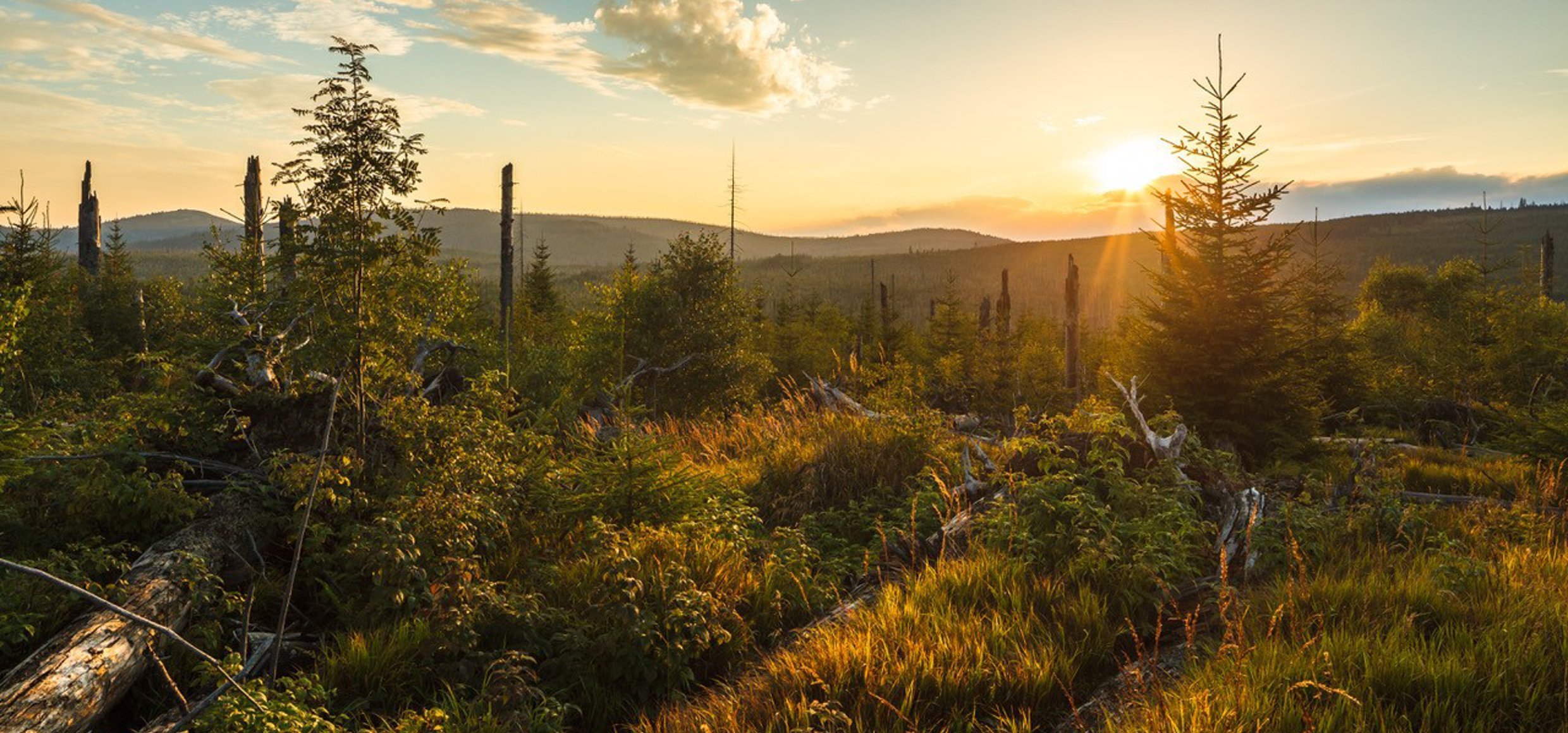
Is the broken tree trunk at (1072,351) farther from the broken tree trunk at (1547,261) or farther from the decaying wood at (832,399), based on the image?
the broken tree trunk at (1547,261)

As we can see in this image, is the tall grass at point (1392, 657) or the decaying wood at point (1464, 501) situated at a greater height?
the tall grass at point (1392, 657)

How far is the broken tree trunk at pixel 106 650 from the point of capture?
3695 mm

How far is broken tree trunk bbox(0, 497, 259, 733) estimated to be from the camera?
3.70 m

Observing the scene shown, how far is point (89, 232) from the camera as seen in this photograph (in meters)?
28.4

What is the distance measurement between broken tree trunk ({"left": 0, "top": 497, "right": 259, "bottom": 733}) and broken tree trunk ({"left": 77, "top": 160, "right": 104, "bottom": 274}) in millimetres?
30100

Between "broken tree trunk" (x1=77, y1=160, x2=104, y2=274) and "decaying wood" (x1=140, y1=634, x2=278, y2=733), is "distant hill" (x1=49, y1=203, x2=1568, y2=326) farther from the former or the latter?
"decaying wood" (x1=140, y1=634, x2=278, y2=733)

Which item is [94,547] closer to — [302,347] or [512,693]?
[302,347]

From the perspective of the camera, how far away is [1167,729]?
3.17 m

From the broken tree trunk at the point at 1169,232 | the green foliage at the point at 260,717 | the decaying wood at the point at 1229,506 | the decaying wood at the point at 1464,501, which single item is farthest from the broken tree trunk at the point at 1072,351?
the green foliage at the point at 260,717

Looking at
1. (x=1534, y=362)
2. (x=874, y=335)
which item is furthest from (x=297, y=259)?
(x=874, y=335)

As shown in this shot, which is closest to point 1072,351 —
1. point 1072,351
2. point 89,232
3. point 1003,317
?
point 1072,351

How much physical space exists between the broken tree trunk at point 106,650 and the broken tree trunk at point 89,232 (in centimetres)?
3010

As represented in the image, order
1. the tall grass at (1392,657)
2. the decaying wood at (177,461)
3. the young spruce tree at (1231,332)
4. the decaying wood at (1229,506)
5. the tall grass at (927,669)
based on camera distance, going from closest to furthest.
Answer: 1. the tall grass at (1392,657)
2. the tall grass at (927,669)
3. the decaying wood at (177,461)
4. the decaying wood at (1229,506)
5. the young spruce tree at (1231,332)

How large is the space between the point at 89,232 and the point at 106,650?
3356cm
